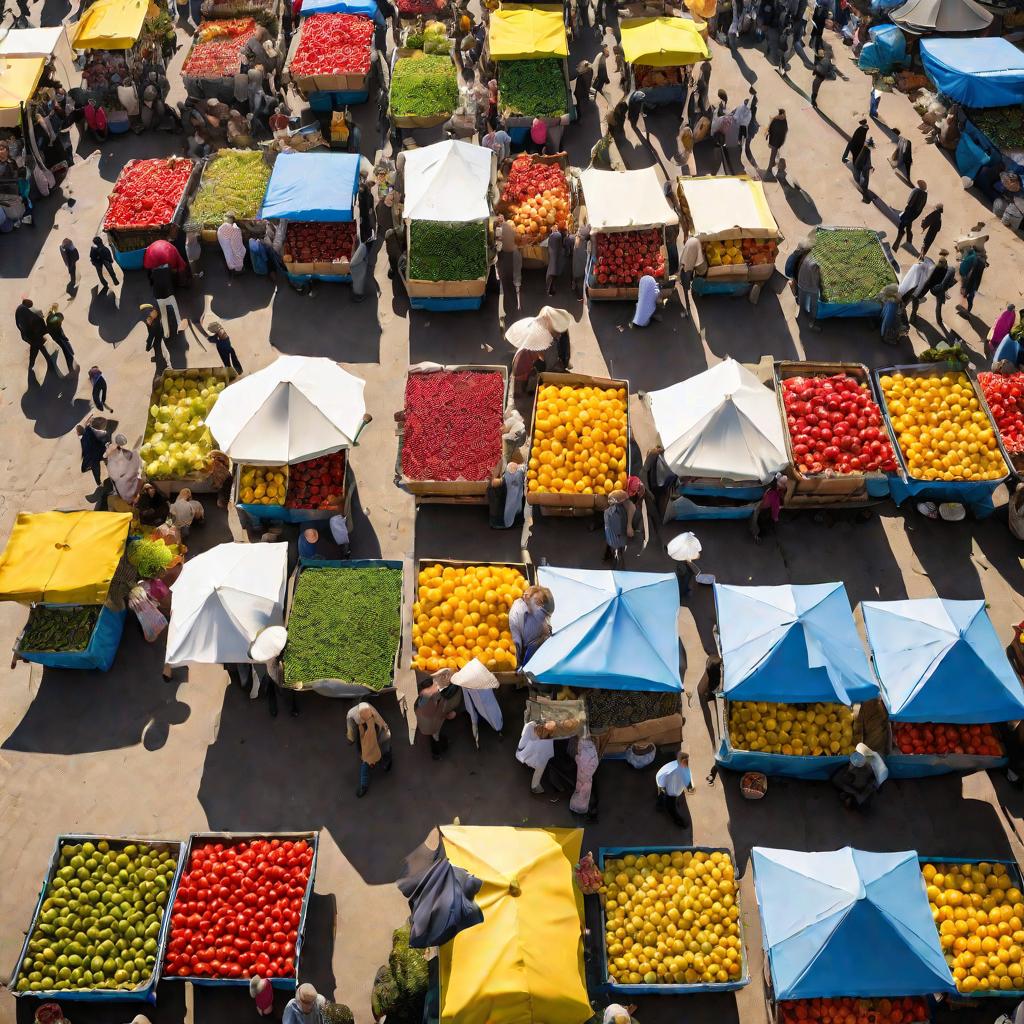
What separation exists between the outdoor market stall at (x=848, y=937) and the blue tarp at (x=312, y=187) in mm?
14220

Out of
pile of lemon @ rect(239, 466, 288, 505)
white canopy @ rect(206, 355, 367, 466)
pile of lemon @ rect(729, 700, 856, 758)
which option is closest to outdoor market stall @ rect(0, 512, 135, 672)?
pile of lemon @ rect(239, 466, 288, 505)

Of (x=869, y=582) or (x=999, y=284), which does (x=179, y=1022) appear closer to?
(x=869, y=582)

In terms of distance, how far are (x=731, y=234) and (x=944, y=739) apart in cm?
1022

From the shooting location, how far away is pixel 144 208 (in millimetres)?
19016

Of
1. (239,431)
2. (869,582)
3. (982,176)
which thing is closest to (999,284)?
(982,176)

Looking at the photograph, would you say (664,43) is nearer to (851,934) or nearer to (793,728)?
(793,728)

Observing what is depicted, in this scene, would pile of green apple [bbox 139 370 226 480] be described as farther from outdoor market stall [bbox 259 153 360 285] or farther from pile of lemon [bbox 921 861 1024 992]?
pile of lemon [bbox 921 861 1024 992]

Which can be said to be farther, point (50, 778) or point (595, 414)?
point (595, 414)

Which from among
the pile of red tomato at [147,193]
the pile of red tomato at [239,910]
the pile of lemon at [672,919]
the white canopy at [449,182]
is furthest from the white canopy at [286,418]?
the pile of lemon at [672,919]

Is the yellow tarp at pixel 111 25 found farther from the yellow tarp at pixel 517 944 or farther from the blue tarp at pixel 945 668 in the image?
the blue tarp at pixel 945 668

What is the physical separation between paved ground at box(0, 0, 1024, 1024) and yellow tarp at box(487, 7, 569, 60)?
7.11 ft

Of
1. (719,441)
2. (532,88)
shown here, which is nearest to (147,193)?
(532,88)

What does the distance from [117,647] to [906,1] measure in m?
24.6

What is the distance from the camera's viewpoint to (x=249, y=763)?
12.9 metres
